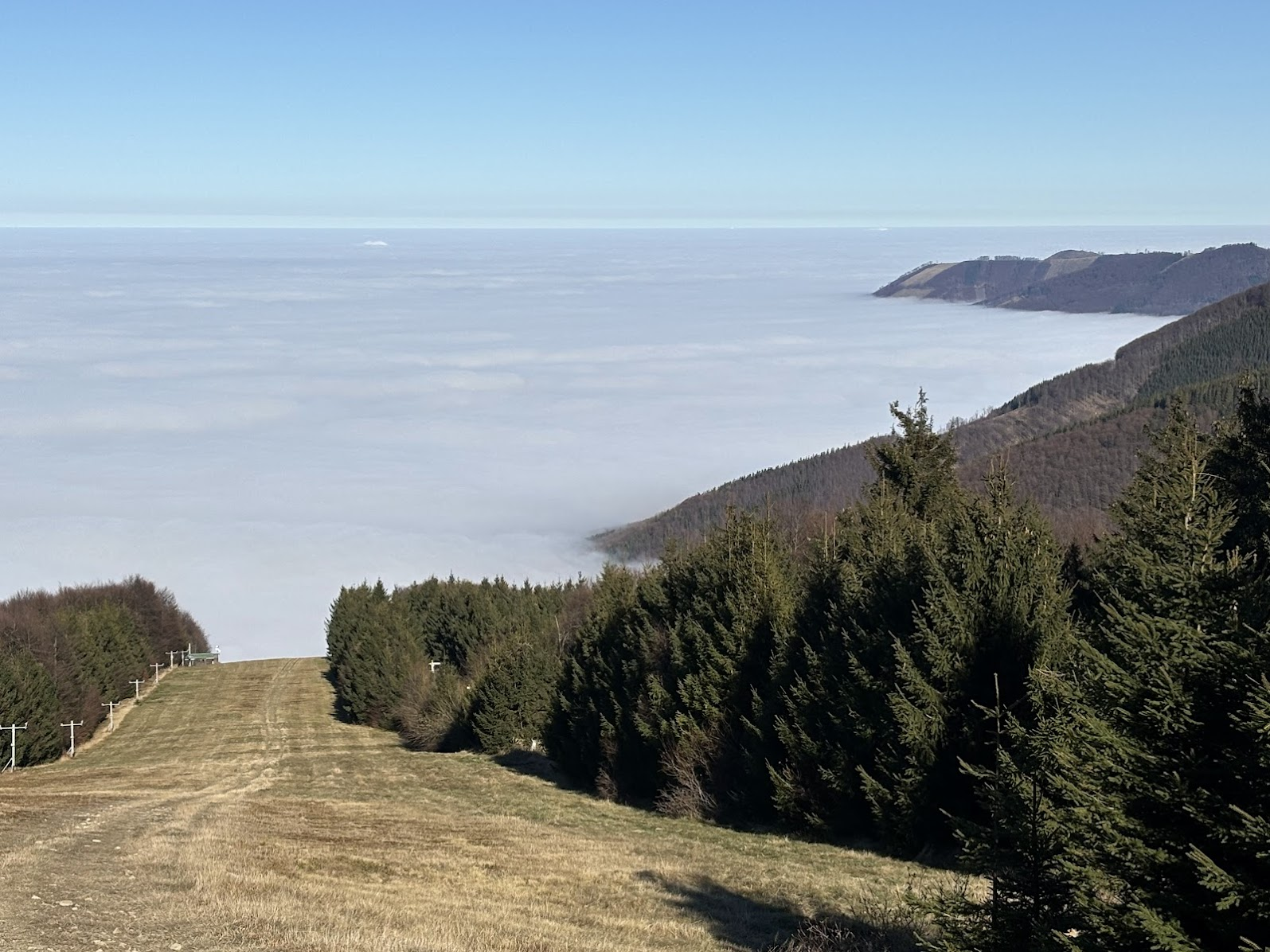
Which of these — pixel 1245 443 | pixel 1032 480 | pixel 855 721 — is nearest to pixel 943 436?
pixel 1245 443

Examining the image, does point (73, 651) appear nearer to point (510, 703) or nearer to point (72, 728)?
point (72, 728)

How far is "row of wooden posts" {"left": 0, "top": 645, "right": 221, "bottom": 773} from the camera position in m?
53.2

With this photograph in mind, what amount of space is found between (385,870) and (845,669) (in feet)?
39.1

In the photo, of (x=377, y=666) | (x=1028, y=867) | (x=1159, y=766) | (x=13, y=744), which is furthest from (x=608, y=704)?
(x=1159, y=766)

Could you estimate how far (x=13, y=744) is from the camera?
53.0 meters

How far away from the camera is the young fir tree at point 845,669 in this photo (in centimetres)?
2727

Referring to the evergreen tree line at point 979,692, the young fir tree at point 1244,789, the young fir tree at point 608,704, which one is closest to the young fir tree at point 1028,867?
the evergreen tree line at point 979,692

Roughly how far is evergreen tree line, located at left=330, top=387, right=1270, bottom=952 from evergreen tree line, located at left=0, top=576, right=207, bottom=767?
17118mm

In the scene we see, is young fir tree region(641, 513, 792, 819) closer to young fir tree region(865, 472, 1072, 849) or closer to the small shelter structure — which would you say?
young fir tree region(865, 472, 1072, 849)

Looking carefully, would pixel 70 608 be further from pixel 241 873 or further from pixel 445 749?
pixel 241 873

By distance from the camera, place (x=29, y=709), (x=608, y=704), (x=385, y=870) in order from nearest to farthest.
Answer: (x=385, y=870)
(x=608, y=704)
(x=29, y=709)

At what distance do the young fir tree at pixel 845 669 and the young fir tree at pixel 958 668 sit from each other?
83cm

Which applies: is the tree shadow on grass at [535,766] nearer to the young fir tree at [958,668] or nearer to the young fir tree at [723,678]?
the young fir tree at [723,678]

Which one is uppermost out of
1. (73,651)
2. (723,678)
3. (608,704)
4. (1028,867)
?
(1028,867)
